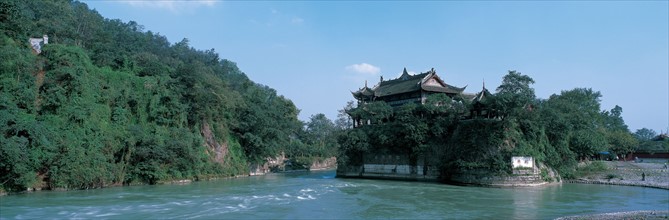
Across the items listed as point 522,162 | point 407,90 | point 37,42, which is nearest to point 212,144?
point 37,42

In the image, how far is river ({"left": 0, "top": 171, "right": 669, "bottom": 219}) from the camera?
20.0 meters

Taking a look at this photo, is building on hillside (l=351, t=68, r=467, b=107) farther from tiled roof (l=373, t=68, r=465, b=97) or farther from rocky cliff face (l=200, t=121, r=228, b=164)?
rocky cliff face (l=200, t=121, r=228, b=164)

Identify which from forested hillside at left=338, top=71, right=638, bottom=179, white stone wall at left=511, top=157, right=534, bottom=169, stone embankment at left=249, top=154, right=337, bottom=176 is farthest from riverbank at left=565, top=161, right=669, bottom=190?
stone embankment at left=249, top=154, right=337, bottom=176

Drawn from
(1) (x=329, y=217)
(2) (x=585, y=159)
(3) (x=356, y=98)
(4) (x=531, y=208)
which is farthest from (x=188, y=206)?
(2) (x=585, y=159)

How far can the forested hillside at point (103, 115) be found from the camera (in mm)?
27453

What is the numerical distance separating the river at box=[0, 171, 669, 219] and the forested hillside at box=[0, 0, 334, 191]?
2120mm

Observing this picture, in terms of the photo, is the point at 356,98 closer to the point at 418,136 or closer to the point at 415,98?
the point at 415,98

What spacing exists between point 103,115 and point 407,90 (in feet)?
82.4

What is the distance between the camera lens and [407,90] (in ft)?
139

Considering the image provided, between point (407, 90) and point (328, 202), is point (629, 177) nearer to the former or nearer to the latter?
point (407, 90)

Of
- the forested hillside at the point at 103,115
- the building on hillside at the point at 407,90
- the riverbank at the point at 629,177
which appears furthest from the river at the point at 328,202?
the building on hillside at the point at 407,90

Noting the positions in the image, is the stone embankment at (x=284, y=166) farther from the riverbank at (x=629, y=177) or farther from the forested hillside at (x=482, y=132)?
the riverbank at (x=629, y=177)

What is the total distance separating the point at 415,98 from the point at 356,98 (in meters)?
8.25

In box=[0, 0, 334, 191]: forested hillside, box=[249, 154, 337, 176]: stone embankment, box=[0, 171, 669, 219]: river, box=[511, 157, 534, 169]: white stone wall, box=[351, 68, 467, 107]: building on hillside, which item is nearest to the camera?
box=[0, 171, 669, 219]: river
